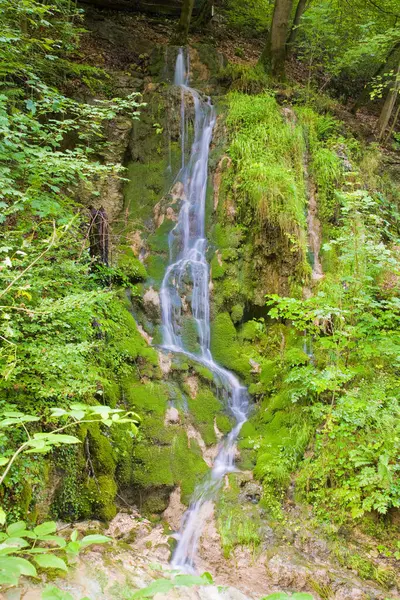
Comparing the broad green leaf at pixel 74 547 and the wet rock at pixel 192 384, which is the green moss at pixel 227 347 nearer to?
the wet rock at pixel 192 384

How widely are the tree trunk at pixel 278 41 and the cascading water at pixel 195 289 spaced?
2322 mm

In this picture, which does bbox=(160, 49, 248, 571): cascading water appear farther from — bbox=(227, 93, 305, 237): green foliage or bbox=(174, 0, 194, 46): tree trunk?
bbox=(174, 0, 194, 46): tree trunk

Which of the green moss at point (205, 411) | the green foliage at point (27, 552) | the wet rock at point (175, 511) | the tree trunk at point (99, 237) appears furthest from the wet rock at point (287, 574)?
the tree trunk at point (99, 237)

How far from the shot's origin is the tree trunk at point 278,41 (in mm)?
10828

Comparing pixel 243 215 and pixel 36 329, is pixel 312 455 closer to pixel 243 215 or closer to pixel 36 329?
pixel 36 329

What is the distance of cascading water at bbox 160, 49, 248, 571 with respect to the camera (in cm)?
510

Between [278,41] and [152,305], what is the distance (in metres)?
8.62

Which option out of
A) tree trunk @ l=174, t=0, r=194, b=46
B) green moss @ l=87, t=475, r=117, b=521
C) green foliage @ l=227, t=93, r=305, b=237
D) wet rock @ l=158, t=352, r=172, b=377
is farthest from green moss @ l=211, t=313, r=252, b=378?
tree trunk @ l=174, t=0, r=194, b=46

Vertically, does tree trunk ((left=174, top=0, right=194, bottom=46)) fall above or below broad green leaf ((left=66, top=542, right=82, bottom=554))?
above

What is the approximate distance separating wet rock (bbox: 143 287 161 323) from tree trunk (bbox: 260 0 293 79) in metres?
7.69

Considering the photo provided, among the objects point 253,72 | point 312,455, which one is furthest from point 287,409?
point 253,72

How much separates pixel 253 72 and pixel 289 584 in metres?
11.1

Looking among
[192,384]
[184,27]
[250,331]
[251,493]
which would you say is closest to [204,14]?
[184,27]

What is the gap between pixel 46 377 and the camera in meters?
3.39
